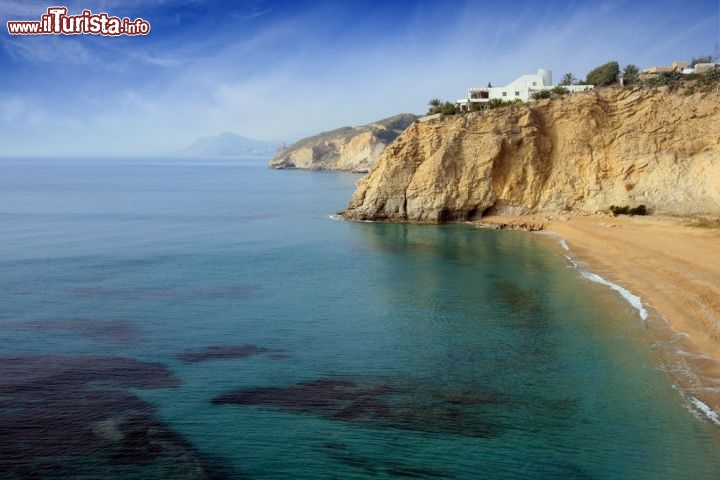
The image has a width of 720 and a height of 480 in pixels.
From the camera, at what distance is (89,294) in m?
30.0

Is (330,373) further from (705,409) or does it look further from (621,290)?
(621,290)

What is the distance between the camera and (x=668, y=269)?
32562 mm

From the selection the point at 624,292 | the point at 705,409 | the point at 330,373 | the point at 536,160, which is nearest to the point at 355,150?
the point at 536,160

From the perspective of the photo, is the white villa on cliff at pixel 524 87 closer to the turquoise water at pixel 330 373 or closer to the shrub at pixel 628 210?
the shrub at pixel 628 210

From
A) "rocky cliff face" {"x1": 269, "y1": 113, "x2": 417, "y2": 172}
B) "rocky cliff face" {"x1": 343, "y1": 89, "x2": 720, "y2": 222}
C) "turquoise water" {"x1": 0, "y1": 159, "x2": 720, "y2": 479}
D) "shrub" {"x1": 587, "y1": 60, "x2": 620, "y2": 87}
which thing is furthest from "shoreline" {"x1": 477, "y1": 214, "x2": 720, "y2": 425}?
"rocky cliff face" {"x1": 269, "y1": 113, "x2": 417, "y2": 172}

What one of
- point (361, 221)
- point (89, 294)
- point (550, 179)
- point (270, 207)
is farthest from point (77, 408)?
point (270, 207)

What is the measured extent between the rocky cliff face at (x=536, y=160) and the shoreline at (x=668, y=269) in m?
2.69

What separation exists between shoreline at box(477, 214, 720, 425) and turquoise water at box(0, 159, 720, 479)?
3.44ft

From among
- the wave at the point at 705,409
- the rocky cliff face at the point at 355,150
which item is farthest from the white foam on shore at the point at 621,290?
the rocky cliff face at the point at 355,150

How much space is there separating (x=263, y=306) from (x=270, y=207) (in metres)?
45.4

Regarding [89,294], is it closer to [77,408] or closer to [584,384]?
[77,408]

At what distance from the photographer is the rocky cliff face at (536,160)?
167 feet

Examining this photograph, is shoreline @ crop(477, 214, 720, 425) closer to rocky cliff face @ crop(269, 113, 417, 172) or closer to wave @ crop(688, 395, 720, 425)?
wave @ crop(688, 395, 720, 425)

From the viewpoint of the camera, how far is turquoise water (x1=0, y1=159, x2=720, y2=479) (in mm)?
14656
